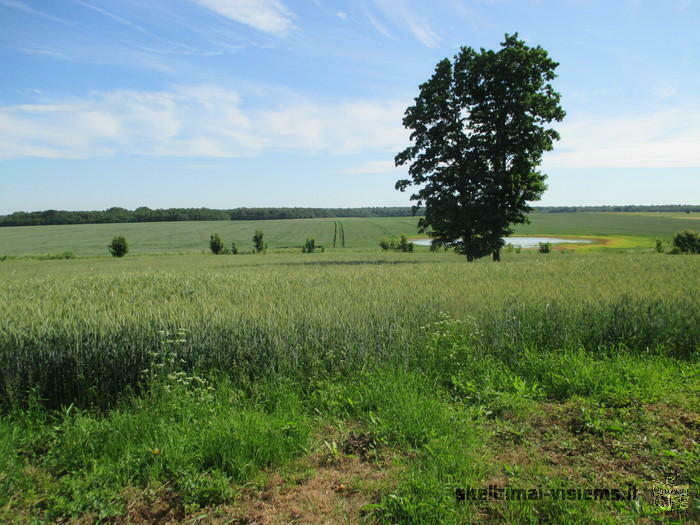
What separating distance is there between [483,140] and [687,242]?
119ft

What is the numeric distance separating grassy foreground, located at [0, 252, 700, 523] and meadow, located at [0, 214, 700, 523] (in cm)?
2

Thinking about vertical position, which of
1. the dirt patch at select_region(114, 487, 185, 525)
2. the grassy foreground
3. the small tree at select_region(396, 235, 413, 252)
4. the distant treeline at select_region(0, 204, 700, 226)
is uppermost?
the distant treeline at select_region(0, 204, 700, 226)

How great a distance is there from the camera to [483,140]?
934 inches

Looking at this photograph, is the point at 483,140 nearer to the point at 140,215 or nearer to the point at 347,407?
the point at 347,407

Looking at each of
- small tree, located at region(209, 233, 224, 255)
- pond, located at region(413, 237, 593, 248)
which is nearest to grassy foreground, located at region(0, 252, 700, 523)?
small tree, located at region(209, 233, 224, 255)

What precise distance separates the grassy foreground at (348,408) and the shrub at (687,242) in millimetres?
47805

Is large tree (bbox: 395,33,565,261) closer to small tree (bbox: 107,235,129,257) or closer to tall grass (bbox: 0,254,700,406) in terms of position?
tall grass (bbox: 0,254,700,406)

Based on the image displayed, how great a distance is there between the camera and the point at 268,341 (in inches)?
205

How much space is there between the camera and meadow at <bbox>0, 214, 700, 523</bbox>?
10.1ft

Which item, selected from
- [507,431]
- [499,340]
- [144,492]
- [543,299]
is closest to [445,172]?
[543,299]

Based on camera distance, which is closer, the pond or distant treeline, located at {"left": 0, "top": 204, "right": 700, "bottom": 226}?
the pond

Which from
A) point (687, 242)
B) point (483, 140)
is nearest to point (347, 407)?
point (483, 140)

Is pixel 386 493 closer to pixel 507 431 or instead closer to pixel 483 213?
pixel 507 431

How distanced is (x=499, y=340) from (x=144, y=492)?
4.72 metres
